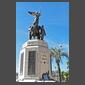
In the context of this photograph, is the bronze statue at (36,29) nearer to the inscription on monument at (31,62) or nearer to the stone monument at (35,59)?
the stone monument at (35,59)

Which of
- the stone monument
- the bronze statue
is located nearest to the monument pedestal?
the stone monument

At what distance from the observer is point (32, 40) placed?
24.9 metres

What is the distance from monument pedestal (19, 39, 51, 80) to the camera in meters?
24.0

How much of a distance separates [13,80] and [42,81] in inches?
76.5

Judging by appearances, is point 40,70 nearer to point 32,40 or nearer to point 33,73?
point 33,73

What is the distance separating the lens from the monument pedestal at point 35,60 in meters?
24.0

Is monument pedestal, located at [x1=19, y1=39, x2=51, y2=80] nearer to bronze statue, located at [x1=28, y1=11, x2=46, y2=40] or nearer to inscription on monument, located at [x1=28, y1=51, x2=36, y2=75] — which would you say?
inscription on monument, located at [x1=28, y1=51, x2=36, y2=75]

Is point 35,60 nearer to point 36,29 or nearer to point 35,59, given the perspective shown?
point 35,59

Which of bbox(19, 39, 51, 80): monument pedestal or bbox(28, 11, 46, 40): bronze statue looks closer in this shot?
bbox(19, 39, 51, 80): monument pedestal

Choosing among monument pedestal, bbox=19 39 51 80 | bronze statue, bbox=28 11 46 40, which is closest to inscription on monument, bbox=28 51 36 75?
monument pedestal, bbox=19 39 51 80

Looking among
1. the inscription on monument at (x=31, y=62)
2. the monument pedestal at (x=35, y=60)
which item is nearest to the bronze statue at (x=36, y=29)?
the monument pedestal at (x=35, y=60)

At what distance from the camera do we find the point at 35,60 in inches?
958

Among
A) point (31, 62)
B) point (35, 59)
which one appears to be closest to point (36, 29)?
point (35, 59)

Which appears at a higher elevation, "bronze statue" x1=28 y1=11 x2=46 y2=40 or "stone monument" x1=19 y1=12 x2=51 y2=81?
"bronze statue" x1=28 y1=11 x2=46 y2=40
